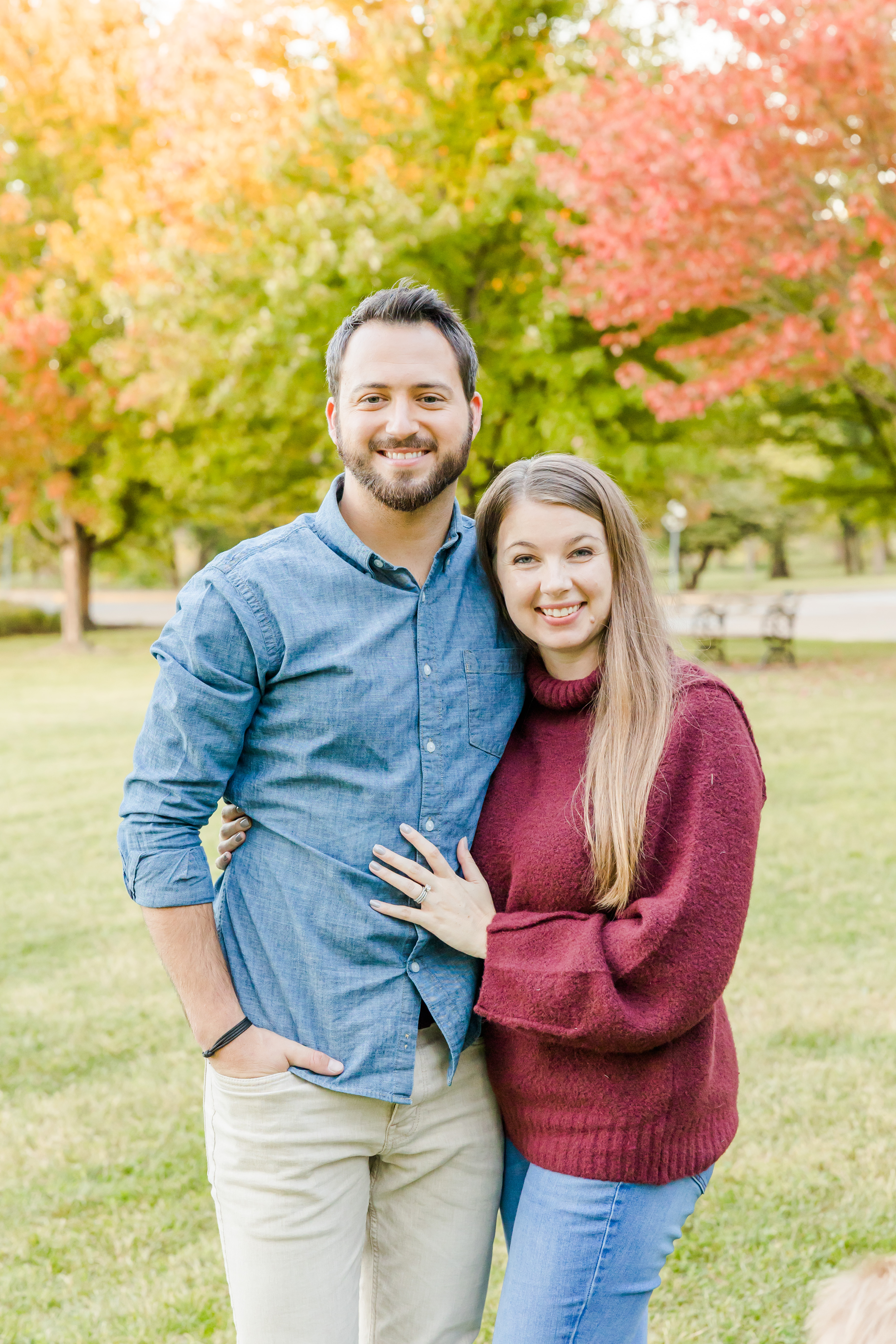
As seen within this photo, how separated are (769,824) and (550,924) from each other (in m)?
6.18

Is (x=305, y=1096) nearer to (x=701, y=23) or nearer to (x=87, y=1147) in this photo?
(x=87, y=1147)

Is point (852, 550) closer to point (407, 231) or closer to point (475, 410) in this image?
point (407, 231)

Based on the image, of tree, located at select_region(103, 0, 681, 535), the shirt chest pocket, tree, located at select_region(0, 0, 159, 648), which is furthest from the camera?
tree, located at select_region(0, 0, 159, 648)

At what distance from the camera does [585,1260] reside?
6.53 ft

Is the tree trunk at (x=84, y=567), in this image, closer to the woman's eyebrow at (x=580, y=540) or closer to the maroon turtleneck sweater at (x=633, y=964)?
the woman's eyebrow at (x=580, y=540)

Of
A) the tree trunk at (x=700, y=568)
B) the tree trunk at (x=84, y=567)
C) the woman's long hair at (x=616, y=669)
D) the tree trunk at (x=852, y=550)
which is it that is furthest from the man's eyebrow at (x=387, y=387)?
the tree trunk at (x=852, y=550)

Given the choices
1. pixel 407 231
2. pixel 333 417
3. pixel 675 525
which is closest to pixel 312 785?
pixel 333 417

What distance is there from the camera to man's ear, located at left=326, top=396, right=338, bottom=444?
2.29 m

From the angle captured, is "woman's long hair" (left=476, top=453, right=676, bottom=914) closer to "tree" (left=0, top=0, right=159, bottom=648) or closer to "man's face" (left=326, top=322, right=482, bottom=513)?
"man's face" (left=326, top=322, right=482, bottom=513)

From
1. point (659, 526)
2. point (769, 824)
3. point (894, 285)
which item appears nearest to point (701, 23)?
point (894, 285)

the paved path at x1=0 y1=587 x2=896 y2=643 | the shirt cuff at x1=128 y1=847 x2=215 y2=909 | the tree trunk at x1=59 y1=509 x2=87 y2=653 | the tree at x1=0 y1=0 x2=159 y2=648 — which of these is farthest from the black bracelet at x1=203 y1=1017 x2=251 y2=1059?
the tree trunk at x1=59 y1=509 x2=87 y2=653

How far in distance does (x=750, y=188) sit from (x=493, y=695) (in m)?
10.5

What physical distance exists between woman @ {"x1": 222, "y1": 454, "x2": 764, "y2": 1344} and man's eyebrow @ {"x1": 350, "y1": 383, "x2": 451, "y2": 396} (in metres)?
0.31

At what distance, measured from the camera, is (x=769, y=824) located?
25.7ft
